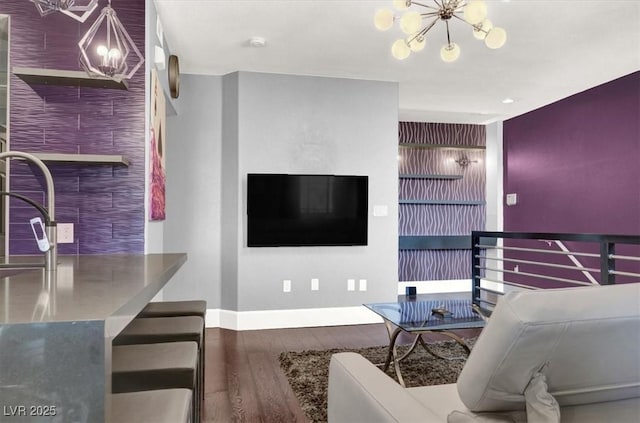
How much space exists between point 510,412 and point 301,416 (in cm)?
166

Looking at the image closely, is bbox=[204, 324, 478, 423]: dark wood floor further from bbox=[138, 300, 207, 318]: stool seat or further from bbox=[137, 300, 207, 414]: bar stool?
bbox=[138, 300, 207, 318]: stool seat

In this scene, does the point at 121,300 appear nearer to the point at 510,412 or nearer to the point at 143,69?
the point at 510,412

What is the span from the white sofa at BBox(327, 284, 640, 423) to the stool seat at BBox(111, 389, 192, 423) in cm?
54

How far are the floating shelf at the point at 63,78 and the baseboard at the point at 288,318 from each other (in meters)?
2.50

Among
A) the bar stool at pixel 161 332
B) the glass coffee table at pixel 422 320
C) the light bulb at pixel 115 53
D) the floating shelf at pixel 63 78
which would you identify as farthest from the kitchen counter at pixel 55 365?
the glass coffee table at pixel 422 320

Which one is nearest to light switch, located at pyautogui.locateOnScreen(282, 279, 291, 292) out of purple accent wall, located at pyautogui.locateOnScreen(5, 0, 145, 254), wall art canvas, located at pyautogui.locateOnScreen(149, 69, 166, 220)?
wall art canvas, located at pyautogui.locateOnScreen(149, 69, 166, 220)

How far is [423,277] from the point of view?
6.66 m

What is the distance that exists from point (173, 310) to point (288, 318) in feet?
7.66

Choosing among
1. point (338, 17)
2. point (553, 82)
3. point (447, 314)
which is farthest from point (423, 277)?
point (338, 17)

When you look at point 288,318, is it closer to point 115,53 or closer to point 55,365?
point 115,53

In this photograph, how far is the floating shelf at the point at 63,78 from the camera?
232 centimetres

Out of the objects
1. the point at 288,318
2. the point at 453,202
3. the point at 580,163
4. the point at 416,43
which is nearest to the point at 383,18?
the point at 416,43

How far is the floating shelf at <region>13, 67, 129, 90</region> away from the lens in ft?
7.61

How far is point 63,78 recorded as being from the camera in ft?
7.82
